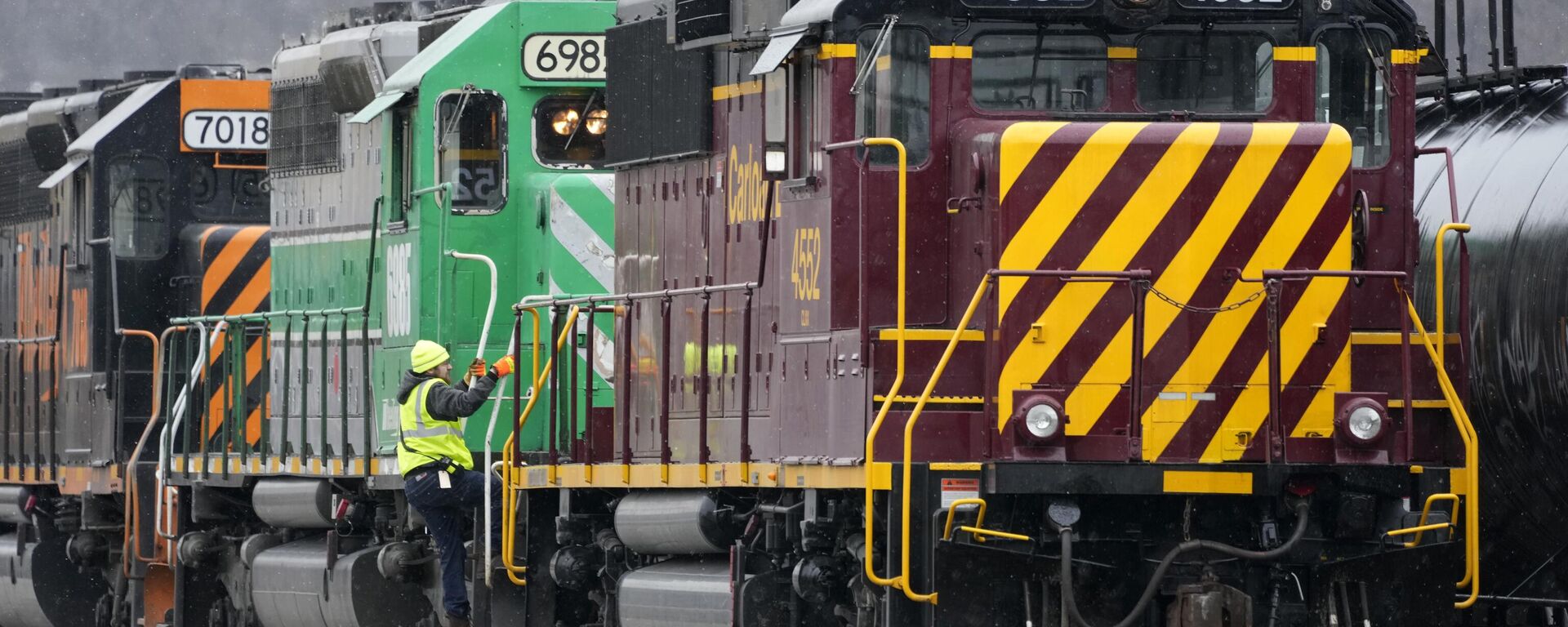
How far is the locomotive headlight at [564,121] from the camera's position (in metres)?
14.3

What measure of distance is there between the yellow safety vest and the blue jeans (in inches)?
2.9

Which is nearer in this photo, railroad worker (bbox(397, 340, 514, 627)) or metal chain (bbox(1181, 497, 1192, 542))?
metal chain (bbox(1181, 497, 1192, 542))

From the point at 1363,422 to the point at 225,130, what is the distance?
10.9 metres

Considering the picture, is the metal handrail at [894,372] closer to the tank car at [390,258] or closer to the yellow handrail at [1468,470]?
the yellow handrail at [1468,470]

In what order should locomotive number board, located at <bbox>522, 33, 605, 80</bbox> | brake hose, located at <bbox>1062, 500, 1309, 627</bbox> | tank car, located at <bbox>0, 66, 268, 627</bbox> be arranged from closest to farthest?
brake hose, located at <bbox>1062, 500, 1309, 627</bbox> → locomotive number board, located at <bbox>522, 33, 605, 80</bbox> → tank car, located at <bbox>0, 66, 268, 627</bbox>

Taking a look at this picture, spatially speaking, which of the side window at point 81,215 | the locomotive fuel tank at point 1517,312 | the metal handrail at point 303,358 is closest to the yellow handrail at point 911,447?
the locomotive fuel tank at point 1517,312

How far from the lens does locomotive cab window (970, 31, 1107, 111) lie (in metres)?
10.1

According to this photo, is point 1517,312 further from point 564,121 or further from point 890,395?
point 564,121

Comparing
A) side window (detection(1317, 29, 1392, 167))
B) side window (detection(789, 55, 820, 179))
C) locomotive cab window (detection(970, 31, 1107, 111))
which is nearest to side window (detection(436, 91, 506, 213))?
side window (detection(789, 55, 820, 179))

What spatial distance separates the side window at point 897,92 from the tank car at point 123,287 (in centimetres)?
882

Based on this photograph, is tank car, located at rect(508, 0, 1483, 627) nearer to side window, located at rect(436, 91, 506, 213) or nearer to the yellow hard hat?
the yellow hard hat

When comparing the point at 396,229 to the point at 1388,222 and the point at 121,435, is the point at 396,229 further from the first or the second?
the point at 1388,222

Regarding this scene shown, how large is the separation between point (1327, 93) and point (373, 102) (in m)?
6.26

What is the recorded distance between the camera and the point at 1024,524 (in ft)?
31.6
